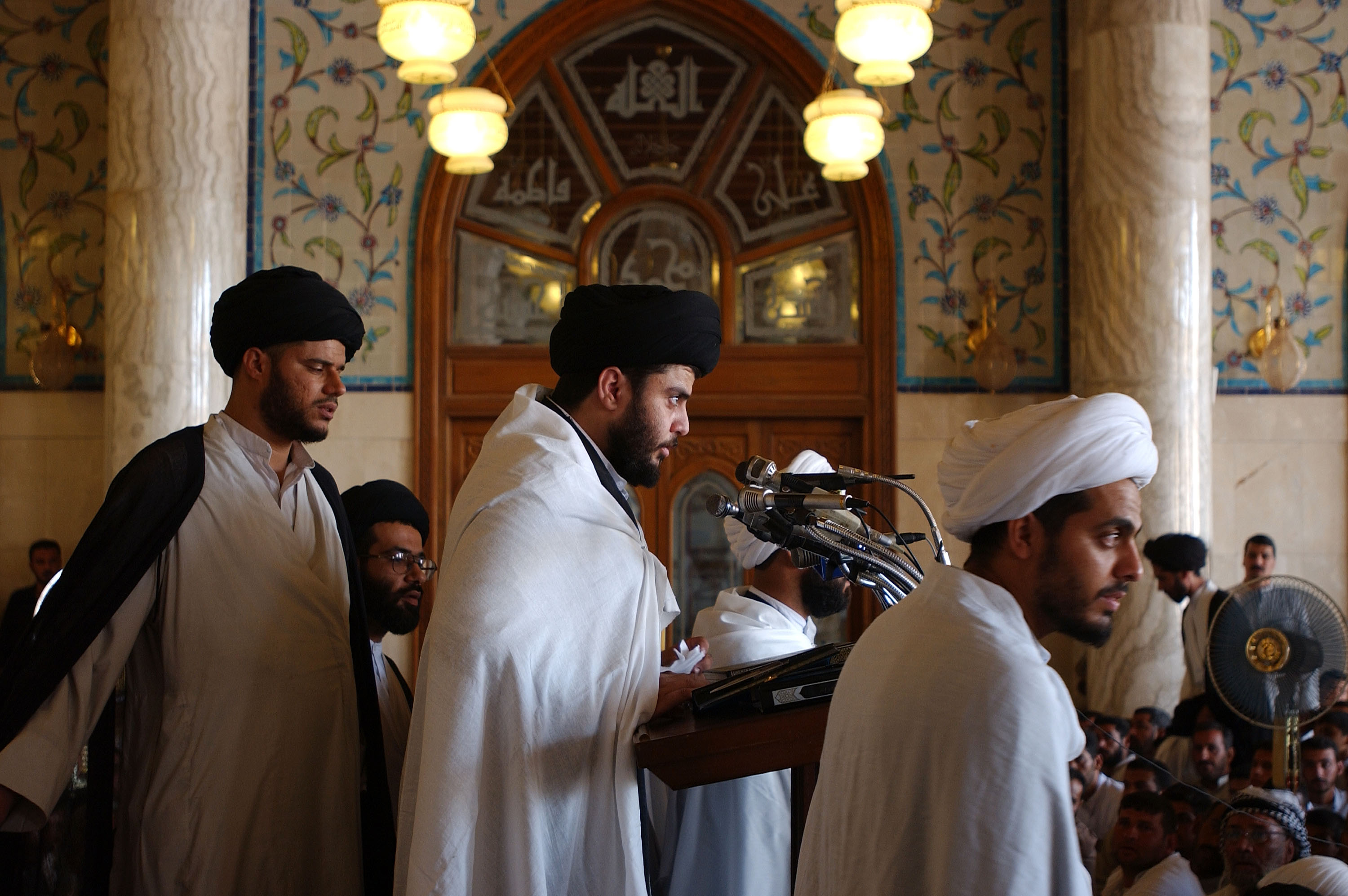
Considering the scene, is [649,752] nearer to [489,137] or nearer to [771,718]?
[771,718]

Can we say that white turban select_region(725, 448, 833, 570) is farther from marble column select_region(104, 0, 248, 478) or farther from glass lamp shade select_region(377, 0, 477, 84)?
marble column select_region(104, 0, 248, 478)

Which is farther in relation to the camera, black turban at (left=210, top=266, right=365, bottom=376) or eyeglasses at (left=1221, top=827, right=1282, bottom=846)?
eyeglasses at (left=1221, top=827, right=1282, bottom=846)

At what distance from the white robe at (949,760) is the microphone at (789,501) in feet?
1.65

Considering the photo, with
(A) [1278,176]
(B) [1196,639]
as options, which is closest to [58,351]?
(B) [1196,639]

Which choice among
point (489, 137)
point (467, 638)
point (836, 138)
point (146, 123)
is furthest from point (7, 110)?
point (467, 638)

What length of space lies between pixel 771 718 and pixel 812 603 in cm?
111

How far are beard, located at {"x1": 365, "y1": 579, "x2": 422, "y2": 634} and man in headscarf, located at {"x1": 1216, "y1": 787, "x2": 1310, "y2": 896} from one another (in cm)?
217

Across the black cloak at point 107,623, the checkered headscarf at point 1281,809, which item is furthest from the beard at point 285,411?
the checkered headscarf at point 1281,809

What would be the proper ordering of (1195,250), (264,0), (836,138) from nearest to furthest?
(836,138)
(1195,250)
(264,0)

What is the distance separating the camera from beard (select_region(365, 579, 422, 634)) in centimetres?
278

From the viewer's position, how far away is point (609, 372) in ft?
7.84

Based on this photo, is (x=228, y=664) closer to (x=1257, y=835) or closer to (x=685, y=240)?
(x=1257, y=835)

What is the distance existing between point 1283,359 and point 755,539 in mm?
4265

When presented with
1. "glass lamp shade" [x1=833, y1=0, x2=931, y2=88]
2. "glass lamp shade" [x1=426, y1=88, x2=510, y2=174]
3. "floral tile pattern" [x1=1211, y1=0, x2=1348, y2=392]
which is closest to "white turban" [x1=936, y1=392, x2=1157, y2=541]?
"glass lamp shade" [x1=833, y1=0, x2=931, y2=88]
